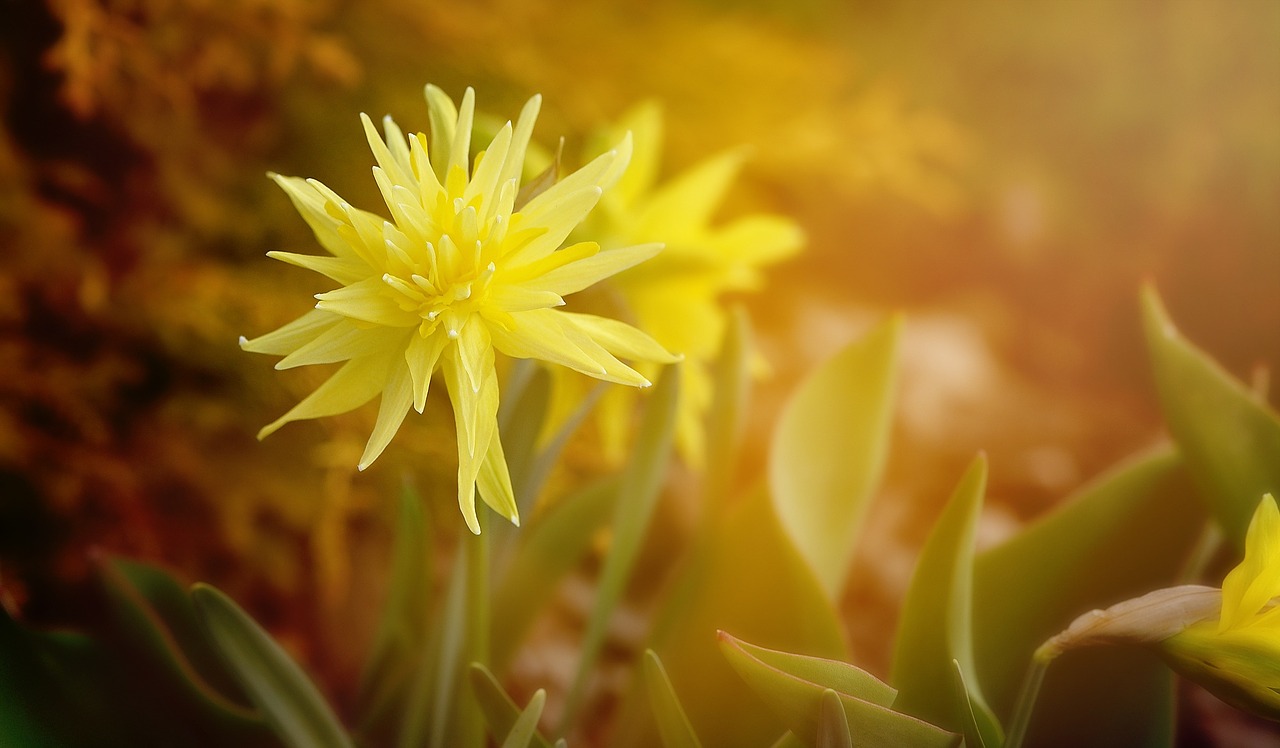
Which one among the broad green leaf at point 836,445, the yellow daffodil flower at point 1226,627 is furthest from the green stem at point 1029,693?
the broad green leaf at point 836,445

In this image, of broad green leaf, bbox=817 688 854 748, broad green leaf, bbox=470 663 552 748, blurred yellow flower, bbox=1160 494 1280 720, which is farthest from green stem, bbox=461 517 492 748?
blurred yellow flower, bbox=1160 494 1280 720

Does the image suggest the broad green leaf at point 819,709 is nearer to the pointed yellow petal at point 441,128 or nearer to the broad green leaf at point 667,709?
the broad green leaf at point 667,709

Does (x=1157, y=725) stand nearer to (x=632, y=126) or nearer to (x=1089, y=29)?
(x=632, y=126)

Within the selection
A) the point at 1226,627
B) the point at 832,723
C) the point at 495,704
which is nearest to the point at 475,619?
the point at 495,704

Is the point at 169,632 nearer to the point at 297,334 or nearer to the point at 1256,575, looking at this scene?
the point at 297,334

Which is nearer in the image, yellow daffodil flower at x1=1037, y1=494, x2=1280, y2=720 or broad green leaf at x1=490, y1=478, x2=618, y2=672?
yellow daffodil flower at x1=1037, y1=494, x2=1280, y2=720

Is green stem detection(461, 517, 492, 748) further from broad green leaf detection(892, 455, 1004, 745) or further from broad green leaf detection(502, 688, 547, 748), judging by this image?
broad green leaf detection(892, 455, 1004, 745)

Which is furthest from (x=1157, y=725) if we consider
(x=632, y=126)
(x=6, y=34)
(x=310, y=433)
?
(x=6, y=34)
